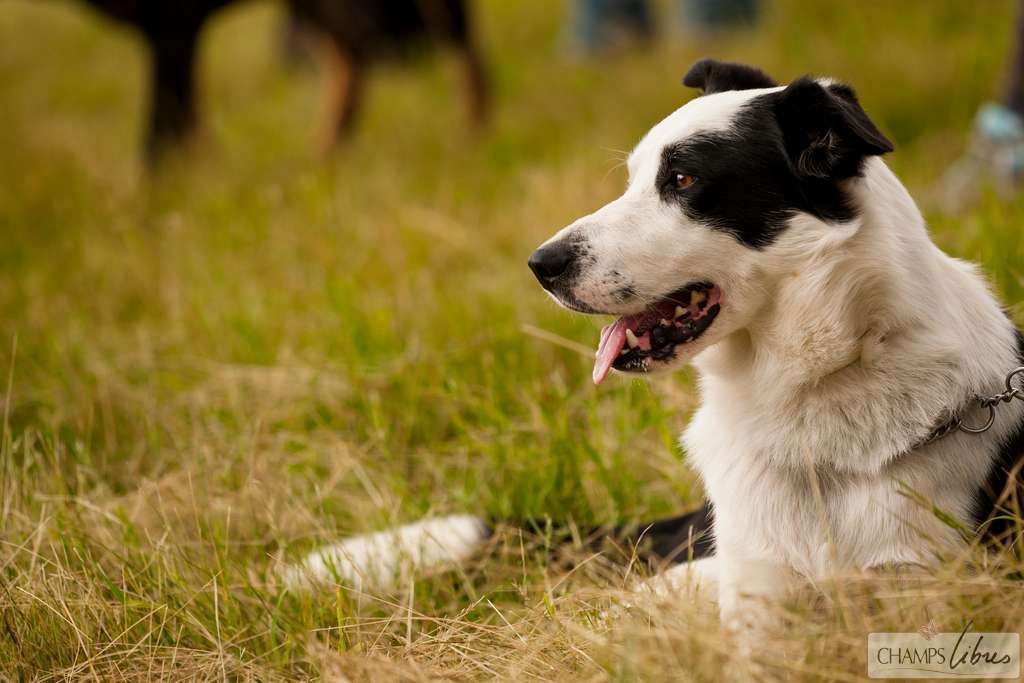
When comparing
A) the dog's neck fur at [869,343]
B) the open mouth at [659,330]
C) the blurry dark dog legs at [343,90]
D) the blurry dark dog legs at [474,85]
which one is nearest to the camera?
the dog's neck fur at [869,343]

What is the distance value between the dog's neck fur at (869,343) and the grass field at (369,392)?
1.13 ft

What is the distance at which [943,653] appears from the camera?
175 centimetres

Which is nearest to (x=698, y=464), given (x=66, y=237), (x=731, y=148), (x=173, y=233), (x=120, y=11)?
(x=731, y=148)

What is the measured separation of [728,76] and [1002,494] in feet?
4.18

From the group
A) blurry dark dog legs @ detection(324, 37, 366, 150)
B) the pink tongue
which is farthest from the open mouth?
blurry dark dog legs @ detection(324, 37, 366, 150)

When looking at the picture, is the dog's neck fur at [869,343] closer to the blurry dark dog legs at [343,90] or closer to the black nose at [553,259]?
the black nose at [553,259]

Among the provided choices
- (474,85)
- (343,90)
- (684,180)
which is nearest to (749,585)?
(684,180)

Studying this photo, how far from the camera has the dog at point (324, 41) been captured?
6539 mm

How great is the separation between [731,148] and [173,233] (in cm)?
410

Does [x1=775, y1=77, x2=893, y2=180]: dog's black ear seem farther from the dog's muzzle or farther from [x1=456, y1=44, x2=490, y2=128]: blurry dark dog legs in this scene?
[x1=456, y1=44, x2=490, y2=128]: blurry dark dog legs

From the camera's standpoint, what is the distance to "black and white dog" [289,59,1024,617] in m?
2.07

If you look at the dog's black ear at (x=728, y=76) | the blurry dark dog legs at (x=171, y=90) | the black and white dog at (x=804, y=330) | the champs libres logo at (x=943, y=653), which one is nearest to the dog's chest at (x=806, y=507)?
the black and white dog at (x=804, y=330)

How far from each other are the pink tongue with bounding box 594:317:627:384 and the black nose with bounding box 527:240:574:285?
0.21 meters

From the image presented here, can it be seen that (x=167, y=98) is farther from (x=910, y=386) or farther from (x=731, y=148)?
(x=910, y=386)
